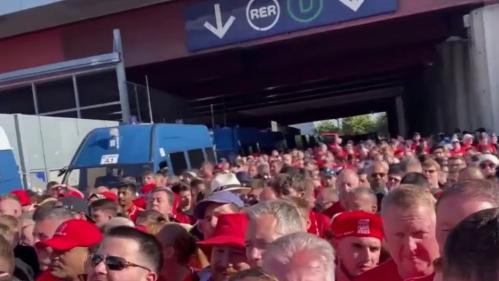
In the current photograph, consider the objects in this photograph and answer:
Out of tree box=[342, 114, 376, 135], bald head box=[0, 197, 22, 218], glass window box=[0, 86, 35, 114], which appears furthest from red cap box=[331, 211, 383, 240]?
tree box=[342, 114, 376, 135]

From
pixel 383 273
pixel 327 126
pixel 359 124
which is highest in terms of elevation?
pixel 383 273

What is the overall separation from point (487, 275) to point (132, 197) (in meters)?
9.25

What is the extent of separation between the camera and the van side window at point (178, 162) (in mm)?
17375

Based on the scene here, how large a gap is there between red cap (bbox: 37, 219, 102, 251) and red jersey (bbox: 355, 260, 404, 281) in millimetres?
1749

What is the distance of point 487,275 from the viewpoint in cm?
202

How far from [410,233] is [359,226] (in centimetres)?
77

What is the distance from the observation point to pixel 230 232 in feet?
17.0

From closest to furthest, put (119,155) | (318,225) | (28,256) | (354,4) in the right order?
(318,225), (28,256), (119,155), (354,4)

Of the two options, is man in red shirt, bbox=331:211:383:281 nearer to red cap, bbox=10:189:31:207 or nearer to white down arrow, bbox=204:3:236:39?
red cap, bbox=10:189:31:207

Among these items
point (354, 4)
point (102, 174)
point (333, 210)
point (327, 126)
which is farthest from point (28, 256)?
point (327, 126)

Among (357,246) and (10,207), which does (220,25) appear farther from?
(357,246)

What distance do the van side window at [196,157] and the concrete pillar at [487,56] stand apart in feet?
29.0

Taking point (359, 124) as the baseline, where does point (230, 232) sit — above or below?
above

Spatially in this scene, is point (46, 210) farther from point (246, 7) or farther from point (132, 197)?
point (246, 7)
